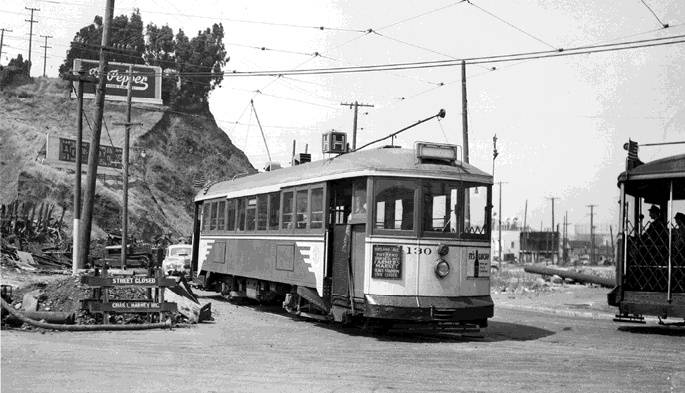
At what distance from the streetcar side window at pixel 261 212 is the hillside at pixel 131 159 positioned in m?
39.0

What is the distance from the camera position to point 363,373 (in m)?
9.26

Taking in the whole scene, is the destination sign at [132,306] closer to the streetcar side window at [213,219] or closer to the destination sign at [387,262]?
the destination sign at [387,262]

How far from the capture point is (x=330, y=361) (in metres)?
10.2

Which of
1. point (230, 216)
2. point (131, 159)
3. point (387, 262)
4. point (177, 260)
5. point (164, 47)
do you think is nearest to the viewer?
point (387, 262)

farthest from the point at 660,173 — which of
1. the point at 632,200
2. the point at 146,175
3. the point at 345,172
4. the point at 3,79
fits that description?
the point at 3,79

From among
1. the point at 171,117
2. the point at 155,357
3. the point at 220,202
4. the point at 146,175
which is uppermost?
the point at 171,117

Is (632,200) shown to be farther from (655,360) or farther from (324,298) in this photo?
(324,298)

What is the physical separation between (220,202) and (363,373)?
473 inches

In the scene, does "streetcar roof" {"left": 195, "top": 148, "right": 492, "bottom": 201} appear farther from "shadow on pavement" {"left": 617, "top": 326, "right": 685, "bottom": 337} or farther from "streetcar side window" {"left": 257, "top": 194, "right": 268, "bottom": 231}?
"shadow on pavement" {"left": 617, "top": 326, "right": 685, "bottom": 337}

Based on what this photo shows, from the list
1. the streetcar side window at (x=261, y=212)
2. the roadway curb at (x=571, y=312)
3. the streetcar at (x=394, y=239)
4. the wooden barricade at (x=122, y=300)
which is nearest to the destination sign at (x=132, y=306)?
the wooden barricade at (x=122, y=300)

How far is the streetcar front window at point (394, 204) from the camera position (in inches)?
515

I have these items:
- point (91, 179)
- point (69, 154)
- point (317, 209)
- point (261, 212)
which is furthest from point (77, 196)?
point (69, 154)

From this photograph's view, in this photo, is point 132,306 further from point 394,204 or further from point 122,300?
point 394,204

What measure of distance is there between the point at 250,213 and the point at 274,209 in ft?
5.49
